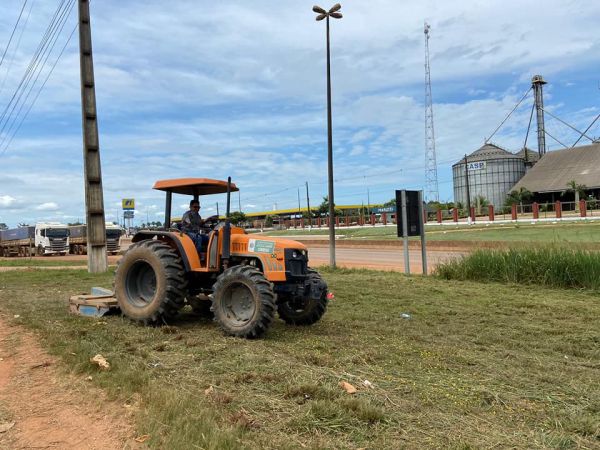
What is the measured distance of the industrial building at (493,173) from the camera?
9925 cm

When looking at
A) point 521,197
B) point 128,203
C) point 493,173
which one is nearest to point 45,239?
point 128,203

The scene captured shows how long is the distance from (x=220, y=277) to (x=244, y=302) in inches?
18.6

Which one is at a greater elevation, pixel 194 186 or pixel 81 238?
pixel 194 186

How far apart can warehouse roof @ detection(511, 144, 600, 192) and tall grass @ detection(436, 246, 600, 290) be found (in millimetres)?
65617

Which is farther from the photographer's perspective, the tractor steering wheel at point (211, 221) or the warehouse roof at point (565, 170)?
the warehouse roof at point (565, 170)

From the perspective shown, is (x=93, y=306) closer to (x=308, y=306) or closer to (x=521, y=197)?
(x=308, y=306)

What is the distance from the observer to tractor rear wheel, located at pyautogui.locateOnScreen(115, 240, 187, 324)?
7.46 metres

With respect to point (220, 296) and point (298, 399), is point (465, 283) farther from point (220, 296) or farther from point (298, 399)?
point (298, 399)

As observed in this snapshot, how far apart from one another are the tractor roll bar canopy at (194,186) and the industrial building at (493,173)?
313 ft

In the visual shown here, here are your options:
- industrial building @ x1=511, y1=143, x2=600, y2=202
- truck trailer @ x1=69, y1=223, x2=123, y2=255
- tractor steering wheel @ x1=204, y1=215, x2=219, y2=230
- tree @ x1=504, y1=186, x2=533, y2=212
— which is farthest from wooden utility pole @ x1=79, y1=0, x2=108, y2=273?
industrial building @ x1=511, y1=143, x2=600, y2=202

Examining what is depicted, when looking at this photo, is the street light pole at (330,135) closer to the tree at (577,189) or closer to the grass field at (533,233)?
the grass field at (533,233)

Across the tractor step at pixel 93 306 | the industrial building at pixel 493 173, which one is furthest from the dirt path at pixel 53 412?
the industrial building at pixel 493 173

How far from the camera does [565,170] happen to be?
3073 inches

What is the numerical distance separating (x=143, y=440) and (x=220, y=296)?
3222 mm
